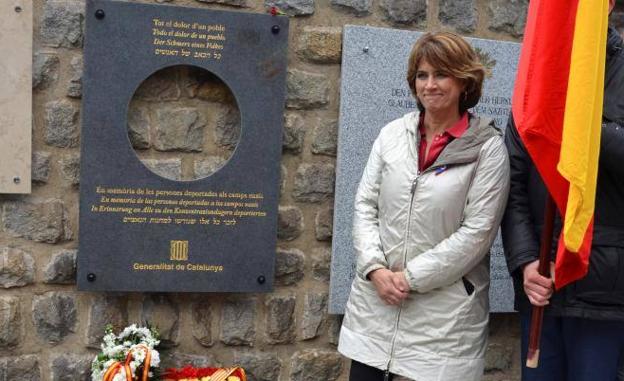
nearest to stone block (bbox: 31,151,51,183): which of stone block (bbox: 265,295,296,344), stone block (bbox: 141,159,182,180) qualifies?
stone block (bbox: 141,159,182,180)

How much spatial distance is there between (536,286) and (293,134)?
1401 millimetres

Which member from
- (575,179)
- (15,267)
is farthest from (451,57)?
(15,267)

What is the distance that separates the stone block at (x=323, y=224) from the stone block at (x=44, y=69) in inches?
50.1

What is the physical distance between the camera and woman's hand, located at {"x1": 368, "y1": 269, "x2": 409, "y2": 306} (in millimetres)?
2557

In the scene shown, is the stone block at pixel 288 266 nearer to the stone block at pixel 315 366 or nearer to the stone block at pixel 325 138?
the stone block at pixel 315 366

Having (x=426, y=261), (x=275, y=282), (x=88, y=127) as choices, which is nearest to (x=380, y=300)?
(x=426, y=261)

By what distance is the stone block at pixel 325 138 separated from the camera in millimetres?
3572

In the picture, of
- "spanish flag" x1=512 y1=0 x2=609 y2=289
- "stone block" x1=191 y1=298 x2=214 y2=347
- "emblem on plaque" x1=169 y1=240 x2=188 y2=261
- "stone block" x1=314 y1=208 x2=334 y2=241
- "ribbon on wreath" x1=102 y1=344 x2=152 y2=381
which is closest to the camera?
"spanish flag" x1=512 y1=0 x2=609 y2=289

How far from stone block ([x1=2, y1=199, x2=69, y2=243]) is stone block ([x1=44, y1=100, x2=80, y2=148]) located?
0.25m

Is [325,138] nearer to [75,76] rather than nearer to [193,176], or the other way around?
[193,176]

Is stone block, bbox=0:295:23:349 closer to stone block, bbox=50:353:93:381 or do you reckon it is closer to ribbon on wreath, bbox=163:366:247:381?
stone block, bbox=50:353:93:381

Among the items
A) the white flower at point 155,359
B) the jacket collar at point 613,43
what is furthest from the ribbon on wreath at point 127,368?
the jacket collar at point 613,43

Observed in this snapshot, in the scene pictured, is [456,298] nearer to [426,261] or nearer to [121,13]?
[426,261]

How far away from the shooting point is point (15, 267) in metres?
3.24
